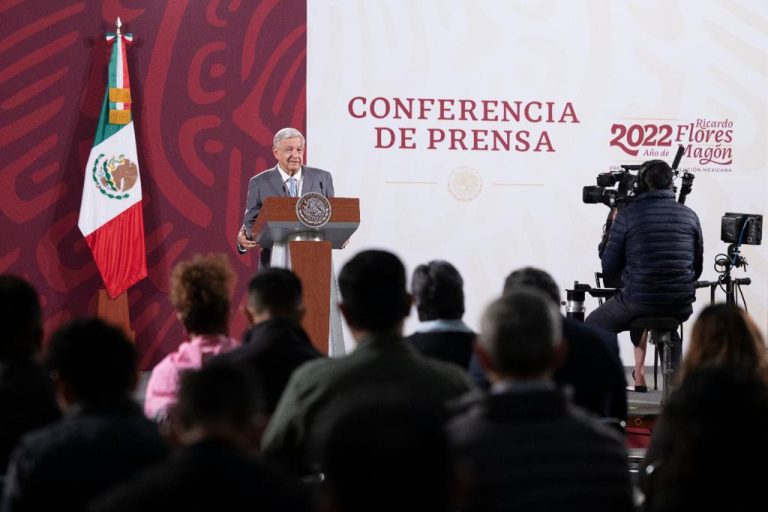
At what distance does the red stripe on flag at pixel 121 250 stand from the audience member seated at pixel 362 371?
5277 mm

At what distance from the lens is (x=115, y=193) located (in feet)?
25.0

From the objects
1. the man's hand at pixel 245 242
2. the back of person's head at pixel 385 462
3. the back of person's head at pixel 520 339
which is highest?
the man's hand at pixel 245 242

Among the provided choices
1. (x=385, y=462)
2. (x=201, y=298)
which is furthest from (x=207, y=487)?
(x=201, y=298)

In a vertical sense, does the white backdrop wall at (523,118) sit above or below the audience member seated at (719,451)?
above

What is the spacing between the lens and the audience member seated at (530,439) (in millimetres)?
1782

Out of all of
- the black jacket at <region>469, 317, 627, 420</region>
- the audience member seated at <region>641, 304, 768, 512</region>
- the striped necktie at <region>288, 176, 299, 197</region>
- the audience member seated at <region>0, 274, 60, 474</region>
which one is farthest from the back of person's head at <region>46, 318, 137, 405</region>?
the striped necktie at <region>288, 176, 299, 197</region>

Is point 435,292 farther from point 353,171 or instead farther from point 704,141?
point 704,141

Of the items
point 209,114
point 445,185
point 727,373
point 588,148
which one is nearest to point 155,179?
point 209,114

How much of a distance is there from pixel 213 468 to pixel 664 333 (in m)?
4.95

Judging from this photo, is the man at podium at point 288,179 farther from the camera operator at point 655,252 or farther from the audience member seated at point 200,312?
the audience member seated at point 200,312

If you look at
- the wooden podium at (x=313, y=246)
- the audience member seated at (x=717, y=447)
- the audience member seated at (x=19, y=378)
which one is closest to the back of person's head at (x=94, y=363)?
the audience member seated at (x=19, y=378)

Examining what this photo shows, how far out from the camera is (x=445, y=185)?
815 centimetres

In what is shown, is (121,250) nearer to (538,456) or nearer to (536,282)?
(536,282)

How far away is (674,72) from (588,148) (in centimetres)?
88
